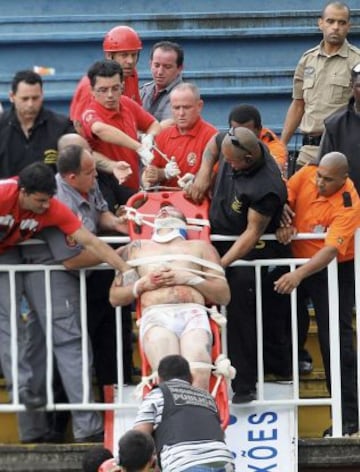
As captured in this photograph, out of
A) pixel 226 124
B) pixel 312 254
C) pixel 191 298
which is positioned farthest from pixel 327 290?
pixel 226 124

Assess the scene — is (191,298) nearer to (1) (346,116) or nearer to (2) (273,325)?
(2) (273,325)

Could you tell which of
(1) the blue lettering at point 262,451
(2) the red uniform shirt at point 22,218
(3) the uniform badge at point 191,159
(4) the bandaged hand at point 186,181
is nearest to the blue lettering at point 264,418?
(1) the blue lettering at point 262,451

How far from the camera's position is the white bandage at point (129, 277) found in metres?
10.5

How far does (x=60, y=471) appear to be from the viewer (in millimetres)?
10672

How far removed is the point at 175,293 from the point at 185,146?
134 centimetres

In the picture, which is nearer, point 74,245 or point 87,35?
point 74,245

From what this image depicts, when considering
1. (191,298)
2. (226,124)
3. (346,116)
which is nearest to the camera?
(191,298)

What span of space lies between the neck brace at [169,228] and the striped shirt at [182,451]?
1338 mm

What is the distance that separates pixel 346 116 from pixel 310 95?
125 cm

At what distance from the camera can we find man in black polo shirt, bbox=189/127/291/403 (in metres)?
10.6

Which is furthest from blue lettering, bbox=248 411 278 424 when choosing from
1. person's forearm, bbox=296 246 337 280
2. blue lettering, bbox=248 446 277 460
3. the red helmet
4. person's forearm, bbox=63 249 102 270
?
the red helmet

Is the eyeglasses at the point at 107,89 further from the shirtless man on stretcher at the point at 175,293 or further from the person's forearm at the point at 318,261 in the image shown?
the person's forearm at the point at 318,261

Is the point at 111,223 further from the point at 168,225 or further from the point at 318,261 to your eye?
the point at 318,261

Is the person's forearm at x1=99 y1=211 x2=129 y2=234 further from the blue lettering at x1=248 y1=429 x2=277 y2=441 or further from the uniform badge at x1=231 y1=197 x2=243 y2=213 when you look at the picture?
the blue lettering at x1=248 y1=429 x2=277 y2=441
